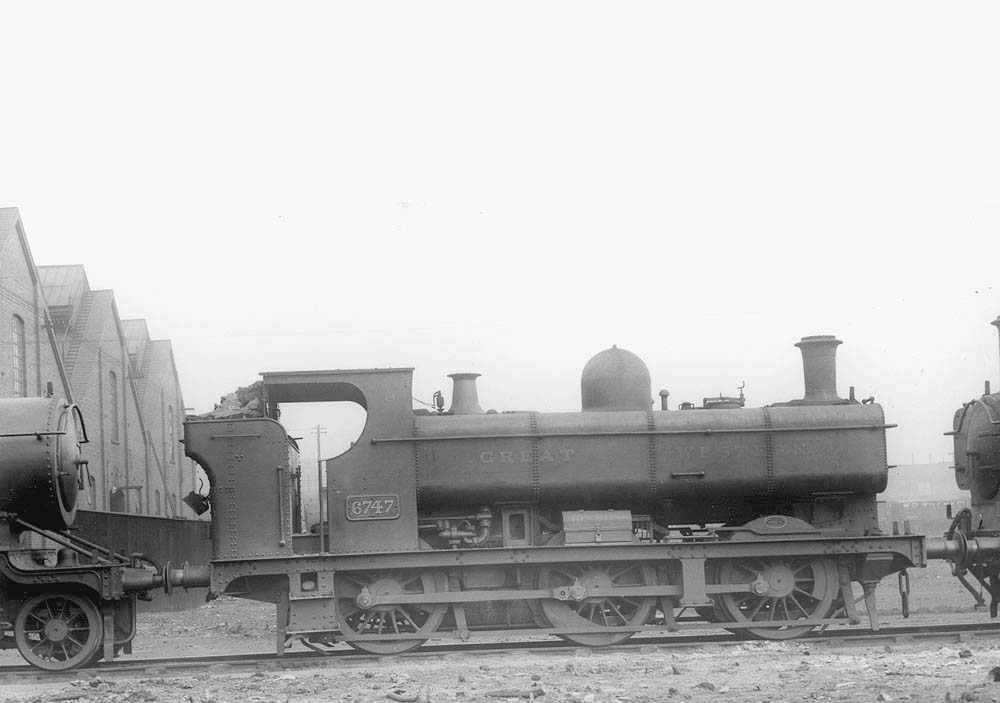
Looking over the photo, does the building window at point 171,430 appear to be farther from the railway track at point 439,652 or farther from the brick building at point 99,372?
the railway track at point 439,652

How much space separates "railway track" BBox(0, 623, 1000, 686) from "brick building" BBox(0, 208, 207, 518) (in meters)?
9.56

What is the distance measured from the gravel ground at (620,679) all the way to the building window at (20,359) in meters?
18.1

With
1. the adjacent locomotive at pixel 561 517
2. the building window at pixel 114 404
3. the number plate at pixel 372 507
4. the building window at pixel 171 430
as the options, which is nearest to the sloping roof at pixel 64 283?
the building window at pixel 114 404

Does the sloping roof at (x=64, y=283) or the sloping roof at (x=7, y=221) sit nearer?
the sloping roof at (x=7, y=221)

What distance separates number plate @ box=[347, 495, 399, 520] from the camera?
11898 millimetres

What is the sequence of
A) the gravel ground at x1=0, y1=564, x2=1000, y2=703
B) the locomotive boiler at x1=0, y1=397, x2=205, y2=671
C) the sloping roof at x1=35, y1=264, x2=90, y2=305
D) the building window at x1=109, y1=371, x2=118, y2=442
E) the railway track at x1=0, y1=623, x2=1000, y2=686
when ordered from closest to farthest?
the gravel ground at x1=0, y1=564, x2=1000, y2=703
the railway track at x1=0, y1=623, x2=1000, y2=686
the locomotive boiler at x1=0, y1=397, x2=205, y2=671
the sloping roof at x1=35, y1=264, x2=90, y2=305
the building window at x1=109, y1=371, x2=118, y2=442

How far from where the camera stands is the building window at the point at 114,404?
117 feet

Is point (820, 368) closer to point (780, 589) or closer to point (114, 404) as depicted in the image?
point (780, 589)

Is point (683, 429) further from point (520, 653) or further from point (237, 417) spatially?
point (237, 417)

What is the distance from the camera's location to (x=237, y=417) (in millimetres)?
11953

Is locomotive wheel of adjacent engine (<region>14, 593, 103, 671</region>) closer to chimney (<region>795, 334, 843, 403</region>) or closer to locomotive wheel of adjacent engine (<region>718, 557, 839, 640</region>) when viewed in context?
locomotive wheel of adjacent engine (<region>718, 557, 839, 640</region>)

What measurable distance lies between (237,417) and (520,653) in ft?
12.8

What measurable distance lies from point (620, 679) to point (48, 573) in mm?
6001

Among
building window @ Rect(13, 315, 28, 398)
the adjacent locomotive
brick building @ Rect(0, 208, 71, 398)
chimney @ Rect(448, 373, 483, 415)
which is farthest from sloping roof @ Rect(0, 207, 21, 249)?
chimney @ Rect(448, 373, 483, 415)
